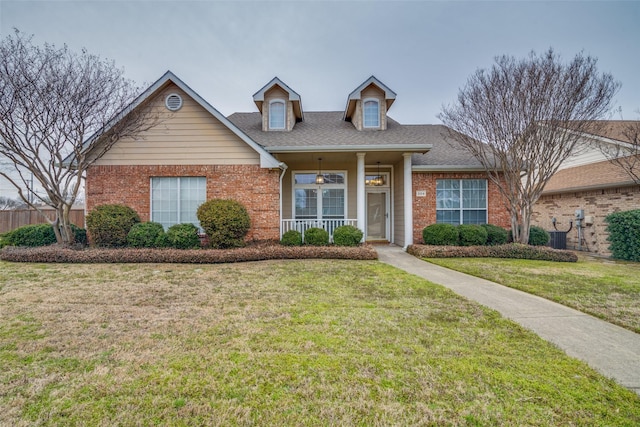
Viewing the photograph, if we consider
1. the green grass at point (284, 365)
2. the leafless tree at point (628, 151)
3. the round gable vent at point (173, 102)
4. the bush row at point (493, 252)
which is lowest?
the green grass at point (284, 365)

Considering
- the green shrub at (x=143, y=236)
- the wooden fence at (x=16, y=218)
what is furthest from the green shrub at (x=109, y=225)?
the wooden fence at (x=16, y=218)

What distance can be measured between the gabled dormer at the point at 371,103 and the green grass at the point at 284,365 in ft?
28.4

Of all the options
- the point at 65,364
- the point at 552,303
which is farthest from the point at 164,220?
the point at 552,303

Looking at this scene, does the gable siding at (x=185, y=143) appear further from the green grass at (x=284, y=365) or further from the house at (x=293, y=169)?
the green grass at (x=284, y=365)

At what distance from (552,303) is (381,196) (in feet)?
28.9

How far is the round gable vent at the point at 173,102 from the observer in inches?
378

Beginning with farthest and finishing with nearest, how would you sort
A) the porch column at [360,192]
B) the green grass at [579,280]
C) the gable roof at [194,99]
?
the porch column at [360,192] → the gable roof at [194,99] → the green grass at [579,280]

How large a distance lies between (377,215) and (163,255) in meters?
8.75

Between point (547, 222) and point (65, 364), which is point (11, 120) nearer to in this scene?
point (65, 364)

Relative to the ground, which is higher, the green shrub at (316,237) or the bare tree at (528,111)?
the bare tree at (528,111)

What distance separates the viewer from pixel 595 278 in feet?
20.5

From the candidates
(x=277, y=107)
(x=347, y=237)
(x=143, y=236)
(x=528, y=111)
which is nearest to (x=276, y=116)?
(x=277, y=107)

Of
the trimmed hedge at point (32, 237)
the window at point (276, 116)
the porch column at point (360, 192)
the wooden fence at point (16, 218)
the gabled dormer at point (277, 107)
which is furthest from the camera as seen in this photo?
the wooden fence at point (16, 218)

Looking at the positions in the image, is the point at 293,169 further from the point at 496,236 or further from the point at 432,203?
the point at 496,236
